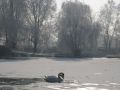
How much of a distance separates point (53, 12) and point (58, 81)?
1980 inches

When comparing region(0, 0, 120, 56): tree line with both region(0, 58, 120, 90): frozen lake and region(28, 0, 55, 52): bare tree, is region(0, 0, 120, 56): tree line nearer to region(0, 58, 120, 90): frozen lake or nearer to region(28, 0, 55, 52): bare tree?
region(28, 0, 55, 52): bare tree

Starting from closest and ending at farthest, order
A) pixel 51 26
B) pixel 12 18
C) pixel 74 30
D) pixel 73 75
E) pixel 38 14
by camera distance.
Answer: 1. pixel 73 75
2. pixel 12 18
3. pixel 74 30
4. pixel 38 14
5. pixel 51 26

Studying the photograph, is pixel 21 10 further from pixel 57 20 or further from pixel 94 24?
pixel 94 24

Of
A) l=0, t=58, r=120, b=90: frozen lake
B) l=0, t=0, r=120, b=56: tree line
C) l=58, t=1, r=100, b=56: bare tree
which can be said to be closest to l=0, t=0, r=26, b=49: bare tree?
l=0, t=0, r=120, b=56: tree line

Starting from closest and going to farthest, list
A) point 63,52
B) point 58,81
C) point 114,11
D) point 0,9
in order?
point 58,81 → point 0,9 → point 63,52 → point 114,11

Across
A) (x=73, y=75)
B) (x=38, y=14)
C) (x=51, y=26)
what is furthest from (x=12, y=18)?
(x=73, y=75)

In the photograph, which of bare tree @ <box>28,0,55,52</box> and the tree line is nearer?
the tree line

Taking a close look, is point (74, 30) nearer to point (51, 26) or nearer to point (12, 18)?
point (51, 26)

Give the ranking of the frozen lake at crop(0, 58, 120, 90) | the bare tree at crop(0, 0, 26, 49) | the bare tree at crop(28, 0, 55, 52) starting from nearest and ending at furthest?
the frozen lake at crop(0, 58, 120, 90) < the bare tree at crop(0, 0, 26, 49) < the bare tree at crop(28, 0, 55, 52)

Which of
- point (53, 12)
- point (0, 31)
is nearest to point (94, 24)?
point (53, 12)

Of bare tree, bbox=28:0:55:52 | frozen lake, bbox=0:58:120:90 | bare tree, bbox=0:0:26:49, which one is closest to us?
frozen lake, bbox=0:58:120:90

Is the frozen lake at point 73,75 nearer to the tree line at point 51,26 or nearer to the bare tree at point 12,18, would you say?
the bare tree at point 12,18

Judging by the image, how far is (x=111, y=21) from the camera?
85.0 m

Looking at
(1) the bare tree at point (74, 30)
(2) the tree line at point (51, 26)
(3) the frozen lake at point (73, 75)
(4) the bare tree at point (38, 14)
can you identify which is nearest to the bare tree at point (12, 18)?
(2) the tree line at point (51, 26)
